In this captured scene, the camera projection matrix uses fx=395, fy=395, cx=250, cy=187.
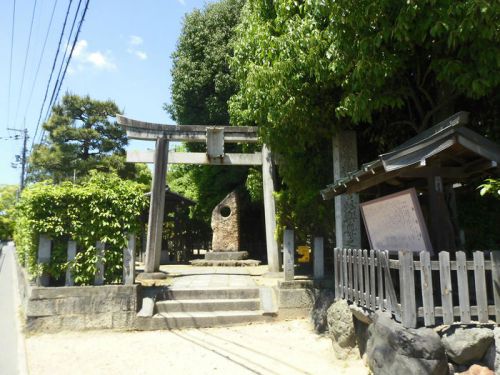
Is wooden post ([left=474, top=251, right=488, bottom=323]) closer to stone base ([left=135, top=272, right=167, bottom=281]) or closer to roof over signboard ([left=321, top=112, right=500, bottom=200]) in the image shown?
roof over signboard ([left=321, top=112, right=500, bottom=200])

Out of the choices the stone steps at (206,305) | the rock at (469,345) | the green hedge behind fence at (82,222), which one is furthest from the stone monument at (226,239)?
the rock at (469,345)

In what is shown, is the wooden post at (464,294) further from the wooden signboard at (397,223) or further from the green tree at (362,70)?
the green tree at (362,70)

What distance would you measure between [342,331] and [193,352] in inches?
92.4

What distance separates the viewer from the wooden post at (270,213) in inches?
445

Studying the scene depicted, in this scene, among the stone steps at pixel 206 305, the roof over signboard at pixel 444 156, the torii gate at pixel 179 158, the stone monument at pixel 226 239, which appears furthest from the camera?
the stone monument at pixel 226 239

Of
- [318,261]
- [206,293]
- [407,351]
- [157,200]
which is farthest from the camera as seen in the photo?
[157,200]

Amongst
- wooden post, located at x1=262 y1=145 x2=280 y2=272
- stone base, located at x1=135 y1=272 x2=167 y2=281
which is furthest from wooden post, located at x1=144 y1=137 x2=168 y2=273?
wooden post, located at x1=262 y1=145 x2=280 y2=272

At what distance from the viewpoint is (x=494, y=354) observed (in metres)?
3.87

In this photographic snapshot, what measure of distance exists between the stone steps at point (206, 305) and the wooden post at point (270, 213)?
295cm

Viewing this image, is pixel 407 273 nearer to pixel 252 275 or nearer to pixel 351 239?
pixel 351 239

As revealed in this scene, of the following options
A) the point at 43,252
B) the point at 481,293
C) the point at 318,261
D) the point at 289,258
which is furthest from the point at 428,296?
the point at 43,252

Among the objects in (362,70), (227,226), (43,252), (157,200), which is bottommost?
(43,252)

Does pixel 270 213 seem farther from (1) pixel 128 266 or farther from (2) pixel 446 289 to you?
(2) pixel 446 289

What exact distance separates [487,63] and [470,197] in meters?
3.28
